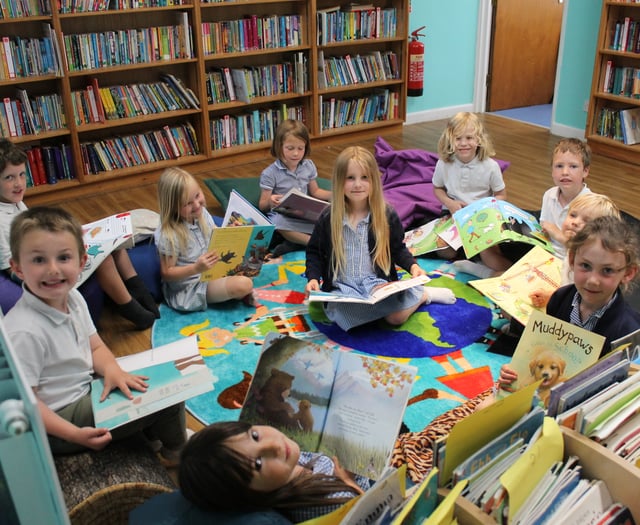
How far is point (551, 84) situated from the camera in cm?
660

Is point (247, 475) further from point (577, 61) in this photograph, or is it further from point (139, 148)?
point (577, 61)

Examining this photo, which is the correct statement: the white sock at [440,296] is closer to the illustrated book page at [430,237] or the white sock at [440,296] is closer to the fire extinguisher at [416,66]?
the illustrated book page at [430,237]

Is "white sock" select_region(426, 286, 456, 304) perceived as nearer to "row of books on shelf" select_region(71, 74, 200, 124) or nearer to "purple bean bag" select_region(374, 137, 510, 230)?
"purple bean bag" select_region(374, 137, 510, 230)

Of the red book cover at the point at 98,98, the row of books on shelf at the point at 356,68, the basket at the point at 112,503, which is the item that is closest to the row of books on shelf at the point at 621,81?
the row of books on shelf at the point at 356,68

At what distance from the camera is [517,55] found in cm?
622

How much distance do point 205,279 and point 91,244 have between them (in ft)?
1.58

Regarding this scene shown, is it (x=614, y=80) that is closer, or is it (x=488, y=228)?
(x=488, y=228)

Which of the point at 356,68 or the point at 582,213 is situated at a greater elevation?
the point at 356,68

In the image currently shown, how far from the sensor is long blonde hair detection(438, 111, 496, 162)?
3191mm

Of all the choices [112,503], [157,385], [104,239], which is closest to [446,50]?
[104,239]

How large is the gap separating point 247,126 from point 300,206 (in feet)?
6.20

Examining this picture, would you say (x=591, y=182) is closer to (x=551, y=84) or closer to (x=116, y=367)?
(x=551, y=84)

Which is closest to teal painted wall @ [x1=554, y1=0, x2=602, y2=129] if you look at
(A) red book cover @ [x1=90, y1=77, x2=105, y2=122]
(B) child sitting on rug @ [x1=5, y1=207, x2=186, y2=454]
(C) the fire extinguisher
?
(C) the fire extinguisher

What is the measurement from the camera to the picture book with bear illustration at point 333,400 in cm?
145
